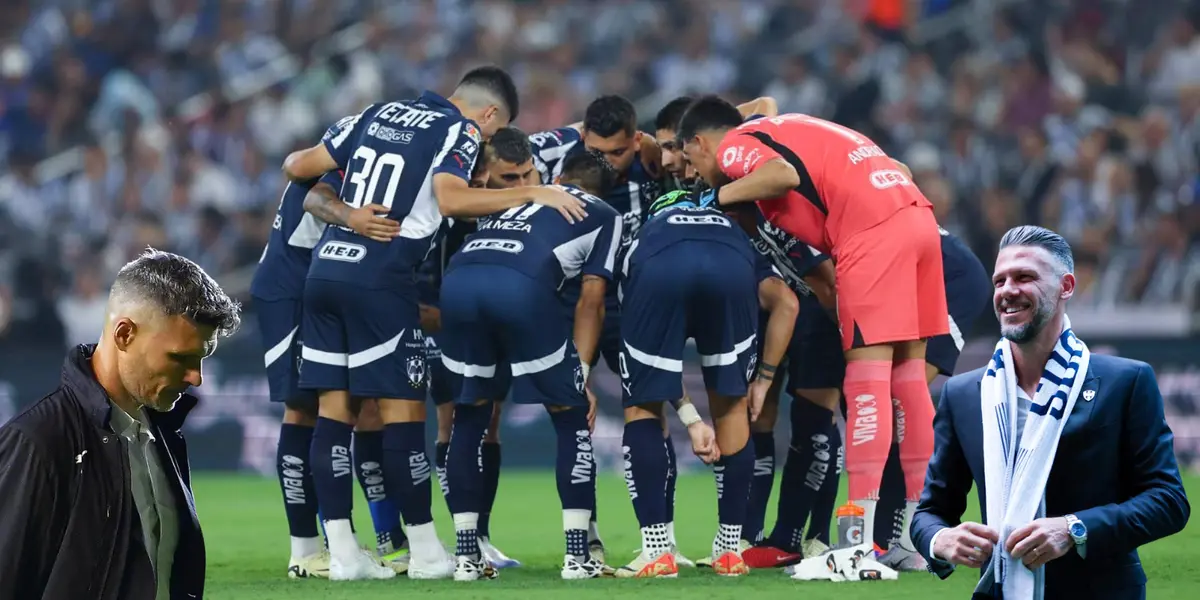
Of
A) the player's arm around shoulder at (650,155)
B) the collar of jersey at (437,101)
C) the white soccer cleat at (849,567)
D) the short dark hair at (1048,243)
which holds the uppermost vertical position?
the collar of jersey at (437,101)

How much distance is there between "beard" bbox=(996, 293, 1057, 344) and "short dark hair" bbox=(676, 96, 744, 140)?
3.30m

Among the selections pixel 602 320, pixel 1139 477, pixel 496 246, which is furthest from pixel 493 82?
pixel 1139 477

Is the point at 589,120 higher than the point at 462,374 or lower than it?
higher

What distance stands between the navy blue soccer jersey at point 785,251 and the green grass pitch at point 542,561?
145 centimetres

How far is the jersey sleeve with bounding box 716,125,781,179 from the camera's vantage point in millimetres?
6727

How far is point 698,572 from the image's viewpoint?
6.69 meters

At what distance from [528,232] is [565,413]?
83 cm

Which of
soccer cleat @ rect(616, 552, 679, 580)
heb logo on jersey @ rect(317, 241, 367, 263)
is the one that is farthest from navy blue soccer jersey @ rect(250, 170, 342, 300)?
soccer cleat @ rect(616, 552, 679, 580)

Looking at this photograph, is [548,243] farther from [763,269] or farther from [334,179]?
[334,179]

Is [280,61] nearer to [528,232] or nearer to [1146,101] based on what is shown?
[1146,101]

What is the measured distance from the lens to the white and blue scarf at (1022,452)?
3.80 metres

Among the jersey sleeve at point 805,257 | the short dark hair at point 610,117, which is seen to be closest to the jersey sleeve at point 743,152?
the jersey sleeve at point 805,257

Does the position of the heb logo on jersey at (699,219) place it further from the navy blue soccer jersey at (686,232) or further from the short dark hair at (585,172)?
the short dark hair at (585,172)

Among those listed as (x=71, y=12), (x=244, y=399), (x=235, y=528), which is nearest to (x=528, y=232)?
(x=235, y=528)
